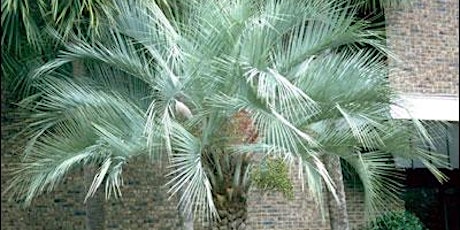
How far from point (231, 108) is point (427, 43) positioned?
6980mm

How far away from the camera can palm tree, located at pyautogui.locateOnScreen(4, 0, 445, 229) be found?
8.24m

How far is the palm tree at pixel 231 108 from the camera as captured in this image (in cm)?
824

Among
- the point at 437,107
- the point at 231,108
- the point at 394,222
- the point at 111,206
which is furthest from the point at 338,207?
the point at 111,206

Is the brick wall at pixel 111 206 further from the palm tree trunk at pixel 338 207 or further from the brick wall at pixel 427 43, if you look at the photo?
the brick wall at pixel 427 43

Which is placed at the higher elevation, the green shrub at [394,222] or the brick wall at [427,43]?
the brick wall at [427,43]

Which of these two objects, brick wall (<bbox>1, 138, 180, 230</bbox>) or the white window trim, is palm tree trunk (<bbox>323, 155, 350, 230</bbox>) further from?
brick wall (<bbox>1, 138, 180, 230</bbox>)

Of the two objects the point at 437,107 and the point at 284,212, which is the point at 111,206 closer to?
the point at 284,212

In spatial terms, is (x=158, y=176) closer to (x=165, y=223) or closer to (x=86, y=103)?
(x=165, y=223)

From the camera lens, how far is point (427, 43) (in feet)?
46.9

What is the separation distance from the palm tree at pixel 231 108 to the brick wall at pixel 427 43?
4.81 m

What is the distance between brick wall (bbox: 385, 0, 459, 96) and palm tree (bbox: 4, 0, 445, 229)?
481 cm

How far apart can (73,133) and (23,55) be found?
365 centimetres

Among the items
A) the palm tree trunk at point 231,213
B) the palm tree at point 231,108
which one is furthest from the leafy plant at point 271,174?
the palm tree trunk at point 231,213

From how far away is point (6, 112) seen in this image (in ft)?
47.5
